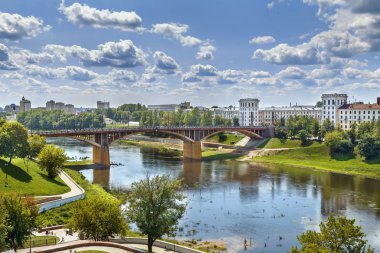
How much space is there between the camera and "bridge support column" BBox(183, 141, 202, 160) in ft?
454

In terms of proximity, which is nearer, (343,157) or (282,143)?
(343,157)

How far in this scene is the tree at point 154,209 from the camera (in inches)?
1715

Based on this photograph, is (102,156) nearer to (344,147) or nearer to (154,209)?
(344,147)

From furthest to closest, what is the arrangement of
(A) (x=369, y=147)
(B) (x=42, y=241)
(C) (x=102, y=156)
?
(C) (x=102, y=156)
(A) (x=369, y=147)
(B) (x=42, y=241)

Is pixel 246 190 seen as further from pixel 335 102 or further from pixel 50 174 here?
pixel 335 102

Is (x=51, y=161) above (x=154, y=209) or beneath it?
above

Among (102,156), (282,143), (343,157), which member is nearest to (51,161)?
(102,156)

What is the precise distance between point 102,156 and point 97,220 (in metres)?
72.9

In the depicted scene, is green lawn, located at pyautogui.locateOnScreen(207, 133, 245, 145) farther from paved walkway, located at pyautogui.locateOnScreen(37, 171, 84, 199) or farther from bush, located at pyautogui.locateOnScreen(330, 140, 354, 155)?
paved walkway, located at pyautogui.locateOnScreen(37, 171, 84, 199)

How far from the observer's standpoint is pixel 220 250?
163 ft

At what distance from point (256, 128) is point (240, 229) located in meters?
103

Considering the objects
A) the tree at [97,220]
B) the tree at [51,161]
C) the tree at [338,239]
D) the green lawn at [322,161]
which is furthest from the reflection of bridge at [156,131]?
the tree at [338,239]

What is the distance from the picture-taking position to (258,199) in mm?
77688

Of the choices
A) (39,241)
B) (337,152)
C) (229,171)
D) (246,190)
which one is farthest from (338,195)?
(39,241)
